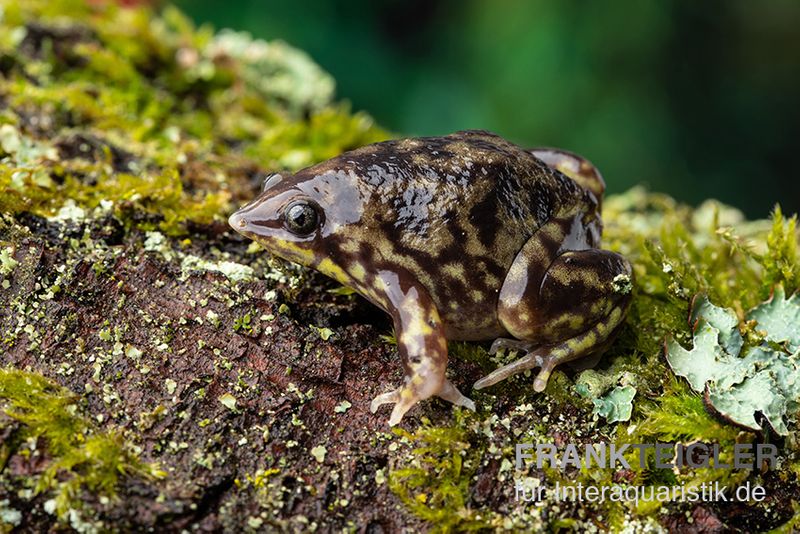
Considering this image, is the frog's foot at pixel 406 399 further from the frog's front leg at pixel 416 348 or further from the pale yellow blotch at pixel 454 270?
the pale yellow blotch at pixel 454 270

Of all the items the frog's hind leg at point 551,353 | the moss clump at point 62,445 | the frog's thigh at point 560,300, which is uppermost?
the frog's thigh at point 560,300

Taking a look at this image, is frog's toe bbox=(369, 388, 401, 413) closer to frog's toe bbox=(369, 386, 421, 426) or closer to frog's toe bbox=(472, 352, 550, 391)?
frog's toe bbox=(369, 386, 421, 426)

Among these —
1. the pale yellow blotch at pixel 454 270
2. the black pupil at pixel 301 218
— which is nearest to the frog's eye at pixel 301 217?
the black pupil at pixel 301 218

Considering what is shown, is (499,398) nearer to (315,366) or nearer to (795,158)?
(315,366)

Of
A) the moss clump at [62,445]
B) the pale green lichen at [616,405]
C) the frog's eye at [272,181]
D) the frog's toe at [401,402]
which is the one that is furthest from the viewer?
the frog's eye at [272,181]

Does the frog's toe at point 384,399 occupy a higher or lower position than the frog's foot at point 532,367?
lower

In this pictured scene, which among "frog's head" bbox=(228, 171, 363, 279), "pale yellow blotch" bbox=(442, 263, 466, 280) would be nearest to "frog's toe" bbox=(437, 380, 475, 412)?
"pale yellow blotch" bbox=(442, 263, 466, 280)
